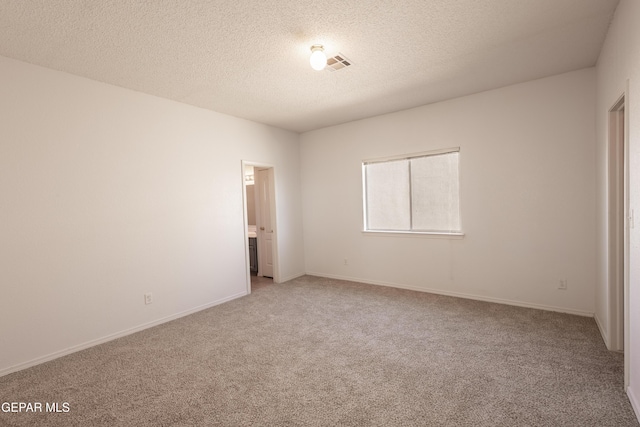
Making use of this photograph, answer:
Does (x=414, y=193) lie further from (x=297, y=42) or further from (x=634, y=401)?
(x=634, y=401)

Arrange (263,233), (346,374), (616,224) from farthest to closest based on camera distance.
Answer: (263,233)
(616,224)
(346,374)

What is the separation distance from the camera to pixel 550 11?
7.64 feet

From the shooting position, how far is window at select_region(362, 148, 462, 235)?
435 cm

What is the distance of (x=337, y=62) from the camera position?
3.02 m

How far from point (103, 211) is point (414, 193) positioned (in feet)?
13.2

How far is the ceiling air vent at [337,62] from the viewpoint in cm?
293

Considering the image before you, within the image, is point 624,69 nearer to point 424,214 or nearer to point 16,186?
point 424,214

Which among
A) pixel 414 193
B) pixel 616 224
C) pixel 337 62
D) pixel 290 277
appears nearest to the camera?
pixel 616 224

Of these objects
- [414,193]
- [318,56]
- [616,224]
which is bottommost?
[616,224]

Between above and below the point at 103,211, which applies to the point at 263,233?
below

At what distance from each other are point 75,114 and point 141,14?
4.98ft

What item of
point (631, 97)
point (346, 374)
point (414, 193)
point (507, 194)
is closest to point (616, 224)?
point (631, 97)

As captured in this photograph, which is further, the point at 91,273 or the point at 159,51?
the point at 91,273

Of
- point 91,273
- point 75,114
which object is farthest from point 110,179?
point 91,273
